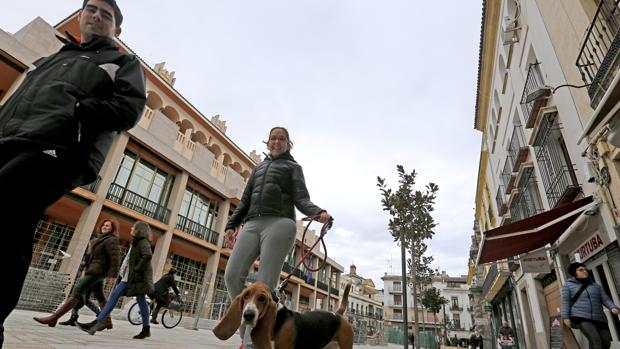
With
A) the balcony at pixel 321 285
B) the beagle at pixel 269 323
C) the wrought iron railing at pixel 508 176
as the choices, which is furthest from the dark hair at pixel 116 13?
the balcony at pixel 321 285

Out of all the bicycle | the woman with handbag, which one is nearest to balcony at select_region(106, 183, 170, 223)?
the bicycle

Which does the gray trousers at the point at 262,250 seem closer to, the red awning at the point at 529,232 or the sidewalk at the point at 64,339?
the sidewalk at the point at 64,339

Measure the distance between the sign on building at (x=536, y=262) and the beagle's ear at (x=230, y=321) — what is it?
359 inches

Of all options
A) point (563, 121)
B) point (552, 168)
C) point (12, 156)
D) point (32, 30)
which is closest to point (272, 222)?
point (12, 156)

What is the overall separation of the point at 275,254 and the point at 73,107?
1.76 meters

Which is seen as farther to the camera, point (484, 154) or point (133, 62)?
→ point (484, 154)

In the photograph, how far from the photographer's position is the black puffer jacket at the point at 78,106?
159cm

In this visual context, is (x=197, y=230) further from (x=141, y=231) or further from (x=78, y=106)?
(x=78, y=106)

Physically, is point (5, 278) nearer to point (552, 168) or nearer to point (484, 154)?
point (552, 168)

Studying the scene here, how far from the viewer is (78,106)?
163 cm

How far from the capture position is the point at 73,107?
1670 millimetres

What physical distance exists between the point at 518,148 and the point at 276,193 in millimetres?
11080

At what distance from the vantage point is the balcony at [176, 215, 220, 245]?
57.8 feet

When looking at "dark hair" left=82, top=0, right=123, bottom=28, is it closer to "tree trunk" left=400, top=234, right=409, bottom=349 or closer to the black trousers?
the black trousers
